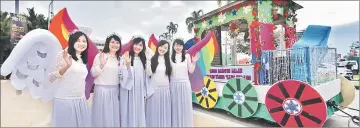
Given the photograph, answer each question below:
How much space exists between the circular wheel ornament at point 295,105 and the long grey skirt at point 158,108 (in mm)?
1457

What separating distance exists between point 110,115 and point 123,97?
23 centimetres

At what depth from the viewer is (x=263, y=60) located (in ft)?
13.1

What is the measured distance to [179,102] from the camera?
123 inches

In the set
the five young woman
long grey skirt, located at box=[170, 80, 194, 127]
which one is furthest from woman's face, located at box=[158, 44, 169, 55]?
long grey skirt, located at box=[170, 80, 194, 127]

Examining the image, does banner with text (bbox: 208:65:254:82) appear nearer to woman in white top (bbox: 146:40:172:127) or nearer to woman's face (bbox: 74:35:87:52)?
woman in white top (bbox: 146:40:172:127)

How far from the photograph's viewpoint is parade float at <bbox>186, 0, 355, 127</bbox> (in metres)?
3.25

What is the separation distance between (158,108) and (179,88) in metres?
0.35

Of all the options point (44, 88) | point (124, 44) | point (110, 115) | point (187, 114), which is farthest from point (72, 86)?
point (187, 114)

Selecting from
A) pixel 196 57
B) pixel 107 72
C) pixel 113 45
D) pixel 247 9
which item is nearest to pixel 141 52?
pixel 113 45

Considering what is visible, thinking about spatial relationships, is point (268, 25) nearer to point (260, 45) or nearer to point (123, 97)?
point (260, 45)

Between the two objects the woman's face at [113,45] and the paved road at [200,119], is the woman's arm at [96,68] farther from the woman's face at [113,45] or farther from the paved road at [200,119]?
the paved road at [200,119]

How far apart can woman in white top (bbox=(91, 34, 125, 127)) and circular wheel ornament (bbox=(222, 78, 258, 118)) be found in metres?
2.10

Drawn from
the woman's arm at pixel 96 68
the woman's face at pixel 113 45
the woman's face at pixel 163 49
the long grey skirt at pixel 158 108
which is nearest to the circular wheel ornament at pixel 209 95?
the long grey skirt at pixel 158 108

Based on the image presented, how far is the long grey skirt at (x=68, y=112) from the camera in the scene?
2.31 m
